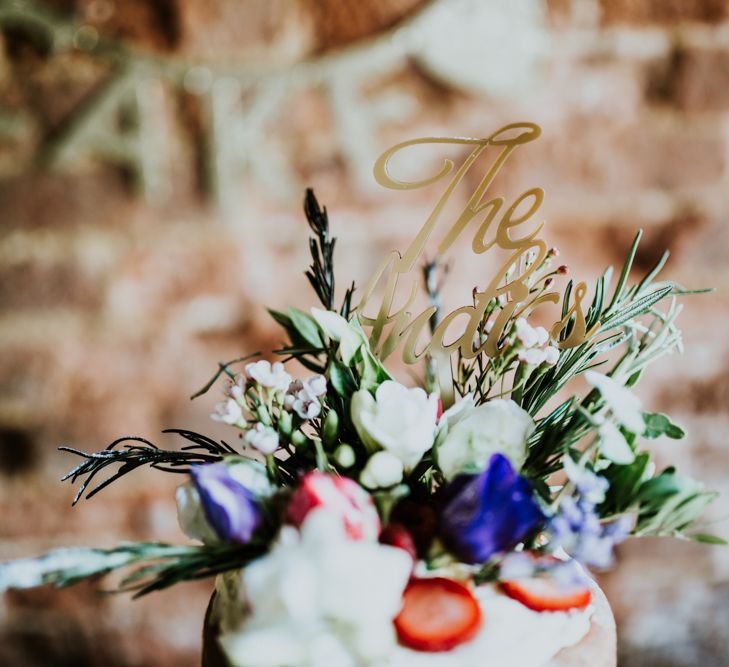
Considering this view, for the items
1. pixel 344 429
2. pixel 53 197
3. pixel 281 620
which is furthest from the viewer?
pixel 53 197

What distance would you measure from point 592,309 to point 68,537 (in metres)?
0.83

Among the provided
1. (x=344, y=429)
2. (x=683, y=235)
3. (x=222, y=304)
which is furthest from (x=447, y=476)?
(x=683, y=235)

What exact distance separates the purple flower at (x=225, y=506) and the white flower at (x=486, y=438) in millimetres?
128

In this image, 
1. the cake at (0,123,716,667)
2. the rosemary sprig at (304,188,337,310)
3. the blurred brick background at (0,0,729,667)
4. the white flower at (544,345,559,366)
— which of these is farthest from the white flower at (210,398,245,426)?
the blurred brick background at (0,0,729,667)

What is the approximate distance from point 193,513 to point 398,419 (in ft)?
0.46

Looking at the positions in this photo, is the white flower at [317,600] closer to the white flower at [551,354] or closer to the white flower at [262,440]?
the white flower at [262,440]

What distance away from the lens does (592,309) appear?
53cm

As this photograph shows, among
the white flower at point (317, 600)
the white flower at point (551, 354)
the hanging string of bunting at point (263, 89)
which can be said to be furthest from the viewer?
the hanging string of bunting at point (263, 89)

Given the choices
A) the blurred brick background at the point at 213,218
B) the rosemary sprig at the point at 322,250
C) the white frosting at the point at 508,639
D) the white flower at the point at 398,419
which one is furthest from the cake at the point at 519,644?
the blurred brick background at the point at 213,218

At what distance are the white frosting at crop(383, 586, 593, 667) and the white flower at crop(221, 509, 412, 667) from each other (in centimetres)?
4

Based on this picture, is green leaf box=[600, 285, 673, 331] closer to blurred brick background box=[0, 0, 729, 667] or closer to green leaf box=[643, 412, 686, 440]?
green leaf box=[643, 412, 686, 440]

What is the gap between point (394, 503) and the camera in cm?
45

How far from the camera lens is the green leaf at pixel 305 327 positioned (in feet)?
1.77

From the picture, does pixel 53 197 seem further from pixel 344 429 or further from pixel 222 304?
pixel 344 429
